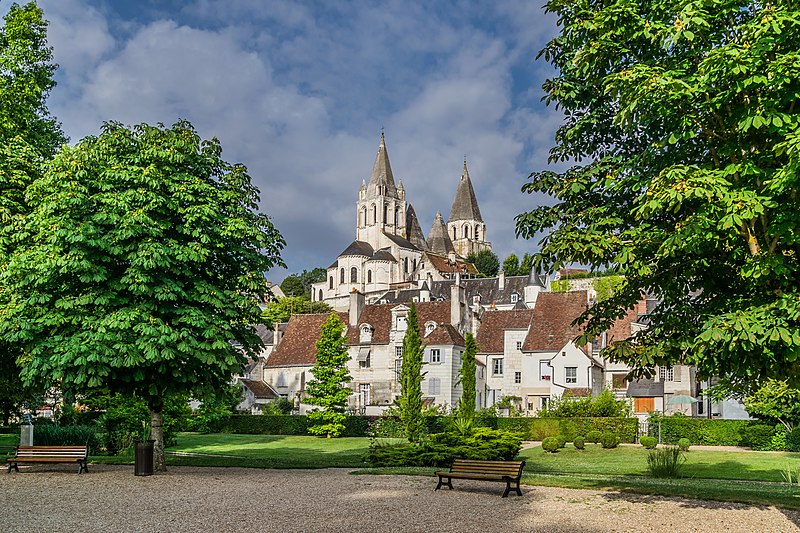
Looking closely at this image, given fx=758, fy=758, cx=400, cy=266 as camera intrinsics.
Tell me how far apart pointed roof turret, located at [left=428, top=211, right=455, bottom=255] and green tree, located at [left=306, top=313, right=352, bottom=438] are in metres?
115

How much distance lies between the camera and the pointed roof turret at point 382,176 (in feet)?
512

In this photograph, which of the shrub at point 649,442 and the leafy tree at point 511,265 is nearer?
the shrub at point 649,442

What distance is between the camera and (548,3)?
12.4 meters

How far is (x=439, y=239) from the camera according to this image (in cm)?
16538

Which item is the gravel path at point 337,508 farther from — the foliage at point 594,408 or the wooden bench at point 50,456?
the foliage at point 594,408

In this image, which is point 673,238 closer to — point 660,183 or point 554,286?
point 660,183

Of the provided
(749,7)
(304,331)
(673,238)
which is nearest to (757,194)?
(673,238)

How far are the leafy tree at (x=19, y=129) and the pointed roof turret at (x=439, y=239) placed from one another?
138 meters

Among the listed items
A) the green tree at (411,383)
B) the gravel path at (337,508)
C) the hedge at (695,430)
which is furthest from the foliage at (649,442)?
the gravel path at (337,508)

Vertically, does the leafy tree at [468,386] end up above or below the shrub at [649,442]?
above

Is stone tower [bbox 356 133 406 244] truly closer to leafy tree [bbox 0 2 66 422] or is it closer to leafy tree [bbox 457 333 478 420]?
leafy tree [bbox 457 333 478 420]

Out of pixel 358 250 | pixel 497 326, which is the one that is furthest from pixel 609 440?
pixel 358 250

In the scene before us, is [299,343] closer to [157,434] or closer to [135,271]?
[157,434]

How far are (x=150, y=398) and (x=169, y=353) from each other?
10.8ft
